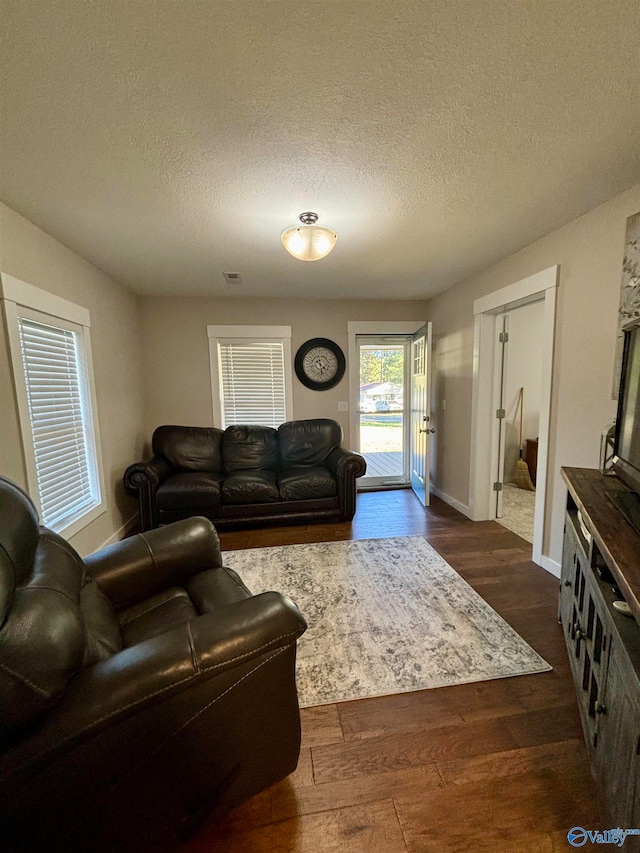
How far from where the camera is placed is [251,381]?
4.20 metres

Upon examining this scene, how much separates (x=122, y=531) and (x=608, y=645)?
357 centimetres

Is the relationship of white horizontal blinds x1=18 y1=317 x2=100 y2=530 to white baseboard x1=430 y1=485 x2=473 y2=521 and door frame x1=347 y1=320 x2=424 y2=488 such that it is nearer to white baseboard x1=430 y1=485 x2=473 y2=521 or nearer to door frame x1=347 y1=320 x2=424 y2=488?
Answer: door frame x1=347 y1=320 x2=424 y2=488

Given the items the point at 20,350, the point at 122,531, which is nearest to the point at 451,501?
the point at 122,531

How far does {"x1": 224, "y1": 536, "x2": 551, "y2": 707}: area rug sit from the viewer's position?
5.15 feet

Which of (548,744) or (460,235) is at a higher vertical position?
(460,235)

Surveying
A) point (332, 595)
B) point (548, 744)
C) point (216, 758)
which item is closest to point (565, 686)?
point (548, 744)

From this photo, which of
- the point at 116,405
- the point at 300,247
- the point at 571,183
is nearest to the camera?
the point at 571,183

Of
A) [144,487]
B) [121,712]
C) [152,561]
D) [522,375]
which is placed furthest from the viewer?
[522,375]

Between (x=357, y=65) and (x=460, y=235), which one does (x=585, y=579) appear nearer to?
(x=357, y=65)

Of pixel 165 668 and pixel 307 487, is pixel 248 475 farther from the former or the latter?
pixel 165 668

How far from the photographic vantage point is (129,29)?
994mm

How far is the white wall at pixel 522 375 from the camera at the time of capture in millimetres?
4309

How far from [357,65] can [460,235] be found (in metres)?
1.58

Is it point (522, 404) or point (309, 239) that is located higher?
point (309, 239)
